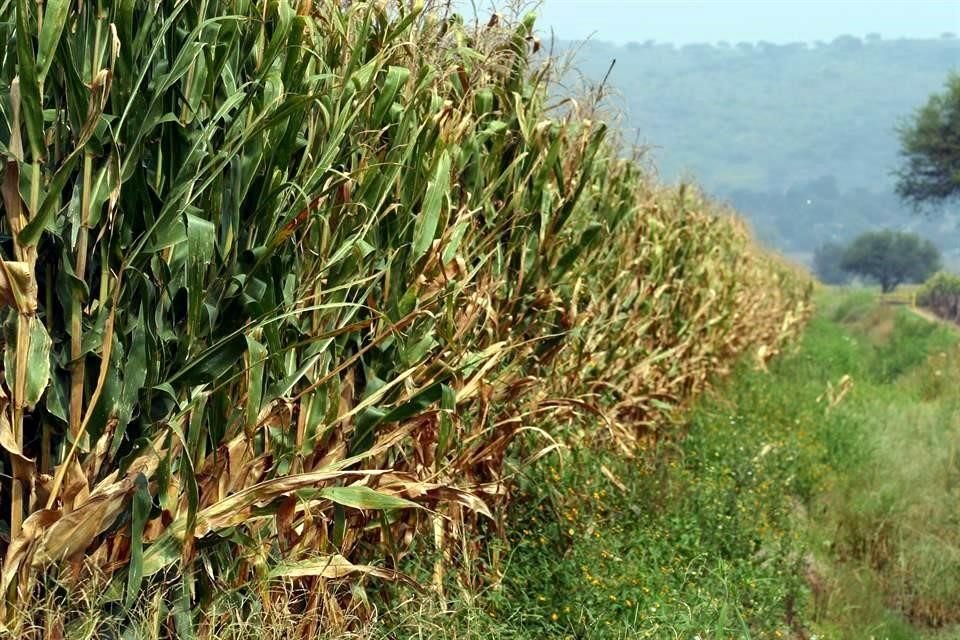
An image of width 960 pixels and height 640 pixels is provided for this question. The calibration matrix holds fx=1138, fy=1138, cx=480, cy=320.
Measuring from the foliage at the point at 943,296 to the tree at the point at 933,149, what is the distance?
4.20m

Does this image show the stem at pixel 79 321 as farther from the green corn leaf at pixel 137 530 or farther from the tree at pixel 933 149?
the tree at pixel 933 149

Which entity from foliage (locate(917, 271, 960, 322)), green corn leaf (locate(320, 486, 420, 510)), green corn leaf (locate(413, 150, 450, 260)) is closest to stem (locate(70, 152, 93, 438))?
green corn leaf (locate(320, 486, 420, 510))

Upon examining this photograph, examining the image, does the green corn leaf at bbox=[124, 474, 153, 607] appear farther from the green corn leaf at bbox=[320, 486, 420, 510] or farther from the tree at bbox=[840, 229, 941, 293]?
the tree at bbox=[840, 229, 941, 293]

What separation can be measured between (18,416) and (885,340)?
23.9 m

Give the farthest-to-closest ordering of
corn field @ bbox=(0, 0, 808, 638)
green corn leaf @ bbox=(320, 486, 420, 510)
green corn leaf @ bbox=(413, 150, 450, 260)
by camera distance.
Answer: green corn leaf @ bbox=(413, 150, 450, 260)
green corn leaf @ bbox=(320, 486, 420, 510)
corn field @ bbox=(0, 0, 808, 638)

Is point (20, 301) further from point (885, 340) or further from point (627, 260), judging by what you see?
point (885, 340)

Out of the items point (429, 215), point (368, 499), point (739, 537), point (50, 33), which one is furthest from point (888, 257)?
point (50, 33)

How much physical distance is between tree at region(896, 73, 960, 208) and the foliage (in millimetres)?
4195

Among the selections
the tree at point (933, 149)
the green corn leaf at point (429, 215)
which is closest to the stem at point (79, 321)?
the green corn leaf at point (429, 215)

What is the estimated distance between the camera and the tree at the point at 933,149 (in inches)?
1682

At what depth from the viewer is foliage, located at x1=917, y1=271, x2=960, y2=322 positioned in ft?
106

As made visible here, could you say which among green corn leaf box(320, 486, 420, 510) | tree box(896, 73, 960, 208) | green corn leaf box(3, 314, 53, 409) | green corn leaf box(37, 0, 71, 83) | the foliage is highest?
green corn leaf box(37, 0, 71, 83)

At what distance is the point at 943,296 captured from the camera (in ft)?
113

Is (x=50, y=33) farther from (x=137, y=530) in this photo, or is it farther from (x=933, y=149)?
(x=933, y=149)
